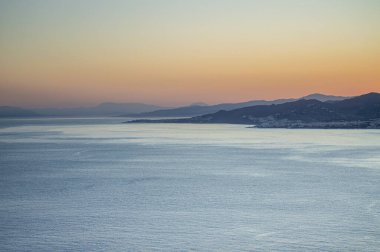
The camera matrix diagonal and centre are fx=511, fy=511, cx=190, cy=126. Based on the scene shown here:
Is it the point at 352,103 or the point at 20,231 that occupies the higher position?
the point at 352,103

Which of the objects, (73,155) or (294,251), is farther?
(73,155)

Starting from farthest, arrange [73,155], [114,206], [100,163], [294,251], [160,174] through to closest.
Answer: [73,155] < [100,163] < [160,174] < [114,206] < [294,251]

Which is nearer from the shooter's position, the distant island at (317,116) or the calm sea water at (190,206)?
the calm sea water at (190,206)

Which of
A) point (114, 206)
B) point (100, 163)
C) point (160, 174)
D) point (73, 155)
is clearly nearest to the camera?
point (114, 206)

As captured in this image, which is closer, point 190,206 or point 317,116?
point 190,206

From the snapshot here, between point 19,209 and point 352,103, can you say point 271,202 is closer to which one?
point 19,209

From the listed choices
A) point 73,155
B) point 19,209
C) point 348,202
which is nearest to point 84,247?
point 19,209

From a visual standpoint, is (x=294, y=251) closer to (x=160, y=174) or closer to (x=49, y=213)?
(x=49, y=213)

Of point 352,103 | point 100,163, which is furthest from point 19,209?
point 352,103

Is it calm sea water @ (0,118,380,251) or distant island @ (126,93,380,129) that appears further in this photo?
distant island @ (126,93,380,129)
